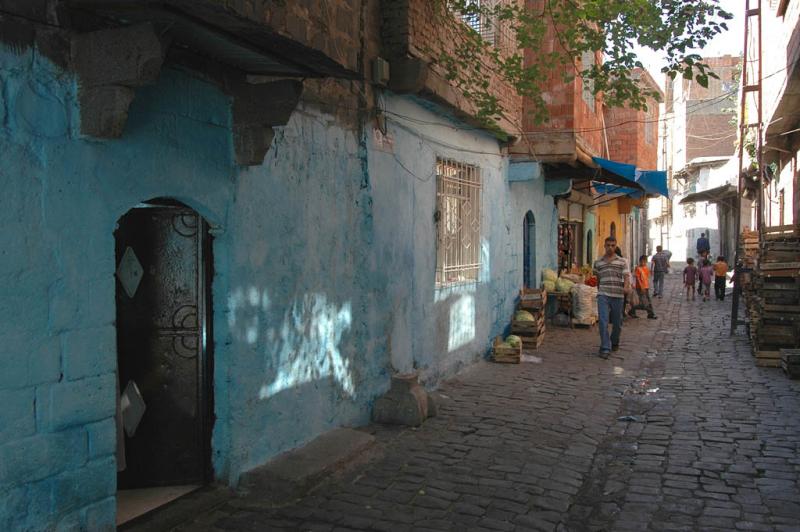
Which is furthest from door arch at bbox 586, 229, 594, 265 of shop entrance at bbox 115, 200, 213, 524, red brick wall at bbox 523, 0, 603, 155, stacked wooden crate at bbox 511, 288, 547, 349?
shop entrance at bbox 115, 200, 213, 524

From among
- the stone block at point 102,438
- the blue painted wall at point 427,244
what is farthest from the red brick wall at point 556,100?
the stone block at point 102,438

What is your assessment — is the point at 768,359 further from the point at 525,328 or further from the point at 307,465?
the point at 307,465

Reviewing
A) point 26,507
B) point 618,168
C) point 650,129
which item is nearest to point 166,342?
point 26,507

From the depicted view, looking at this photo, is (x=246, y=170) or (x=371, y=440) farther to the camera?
(x=371, y=440)

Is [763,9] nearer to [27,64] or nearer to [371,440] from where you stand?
[371,440]

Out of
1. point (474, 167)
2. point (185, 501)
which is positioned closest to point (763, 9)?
point (474, 167)

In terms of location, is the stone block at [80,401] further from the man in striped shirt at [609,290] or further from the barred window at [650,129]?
the barred window at [650,129]

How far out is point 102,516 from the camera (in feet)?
12.0

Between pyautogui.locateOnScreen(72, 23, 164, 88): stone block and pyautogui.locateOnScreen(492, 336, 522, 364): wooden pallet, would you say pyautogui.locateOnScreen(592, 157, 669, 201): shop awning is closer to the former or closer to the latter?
pyautogui.locateOnScreen(492, 336, 522, 364): wooden pallet

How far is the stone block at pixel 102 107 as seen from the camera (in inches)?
135

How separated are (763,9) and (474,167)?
940cm

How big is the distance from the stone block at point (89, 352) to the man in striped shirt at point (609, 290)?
8.42 metres

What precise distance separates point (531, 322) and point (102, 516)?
867cm

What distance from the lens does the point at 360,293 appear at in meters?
6.55
